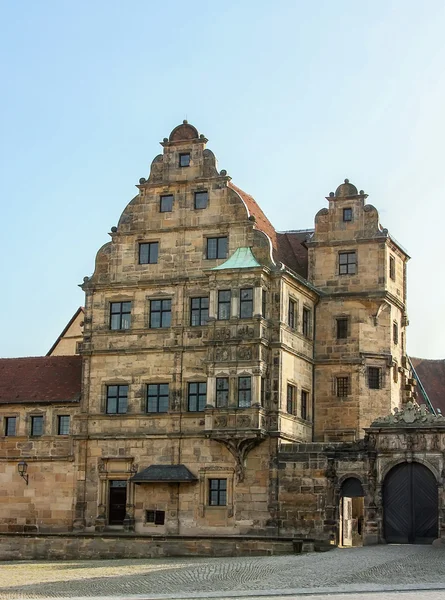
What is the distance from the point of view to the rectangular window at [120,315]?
5444cm

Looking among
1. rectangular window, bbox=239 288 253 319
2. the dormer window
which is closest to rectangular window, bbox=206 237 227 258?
rectangular window, bbox=239 288 253 319

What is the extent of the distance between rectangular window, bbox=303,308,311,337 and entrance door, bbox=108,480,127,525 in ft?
32.2

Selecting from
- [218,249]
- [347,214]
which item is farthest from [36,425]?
[347,214]

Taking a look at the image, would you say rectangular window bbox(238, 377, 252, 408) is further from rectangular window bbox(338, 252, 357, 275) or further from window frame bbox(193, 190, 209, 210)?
rectangular window bbox(338, 252, 357, 275)

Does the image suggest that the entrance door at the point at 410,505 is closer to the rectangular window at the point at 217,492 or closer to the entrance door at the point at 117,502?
the rectangular window at the point at 217,492

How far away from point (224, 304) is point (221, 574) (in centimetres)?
1797

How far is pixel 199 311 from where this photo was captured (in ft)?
175

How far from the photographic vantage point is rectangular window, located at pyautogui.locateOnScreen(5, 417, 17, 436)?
2211 inches

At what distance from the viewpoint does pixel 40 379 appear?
57.1m

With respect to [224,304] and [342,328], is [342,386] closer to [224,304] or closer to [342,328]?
[342,328]

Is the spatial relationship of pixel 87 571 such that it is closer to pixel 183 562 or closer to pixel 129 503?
pixel 183 562

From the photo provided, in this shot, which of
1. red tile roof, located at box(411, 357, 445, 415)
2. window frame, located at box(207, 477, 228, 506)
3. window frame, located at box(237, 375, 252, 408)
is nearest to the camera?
window frame, located at box(237, 375, 252, 408)

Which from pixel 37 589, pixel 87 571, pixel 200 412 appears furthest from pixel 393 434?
pixel 37 589

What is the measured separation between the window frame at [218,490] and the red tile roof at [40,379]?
7.18 meters
